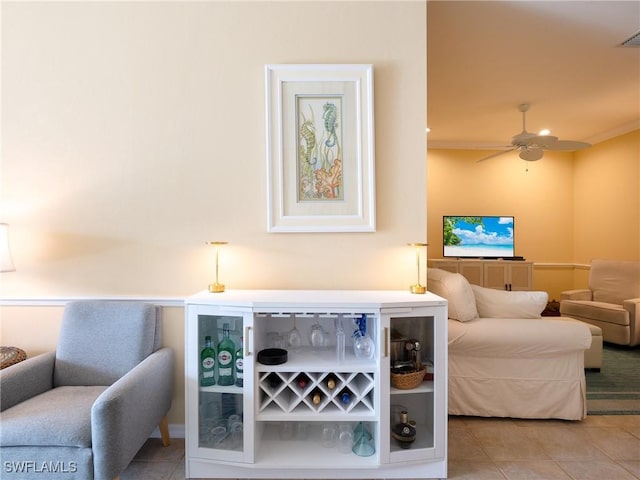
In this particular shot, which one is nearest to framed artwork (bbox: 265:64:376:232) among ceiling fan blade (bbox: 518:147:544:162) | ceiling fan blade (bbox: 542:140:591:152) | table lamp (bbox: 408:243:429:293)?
table lamp (bbox: 408:243:429:293)

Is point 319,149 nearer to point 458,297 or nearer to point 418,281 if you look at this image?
point 418,281

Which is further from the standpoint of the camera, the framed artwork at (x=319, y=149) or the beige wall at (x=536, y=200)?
the beige wall at (x=536, y=200)

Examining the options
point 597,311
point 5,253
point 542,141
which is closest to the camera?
point 5,253

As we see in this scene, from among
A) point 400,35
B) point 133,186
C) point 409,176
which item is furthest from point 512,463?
point 133,186

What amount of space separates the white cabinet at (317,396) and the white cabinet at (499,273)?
352cm

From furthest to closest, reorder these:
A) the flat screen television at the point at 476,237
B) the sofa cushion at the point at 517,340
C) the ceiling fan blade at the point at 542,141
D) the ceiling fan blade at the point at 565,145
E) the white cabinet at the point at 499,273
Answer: the flat screen television at the point at 476,237, the white cabinet at the point at 499,273, the ceiling fan blade at the point at 565,145, the ceiling fan blade at the point at 542,141, the sofa cushion at the point at 517,340

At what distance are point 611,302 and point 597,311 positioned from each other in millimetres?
412

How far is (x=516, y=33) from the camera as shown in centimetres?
272

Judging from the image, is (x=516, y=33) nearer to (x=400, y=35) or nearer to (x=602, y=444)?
(x=400, y=35)

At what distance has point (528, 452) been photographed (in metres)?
2.14

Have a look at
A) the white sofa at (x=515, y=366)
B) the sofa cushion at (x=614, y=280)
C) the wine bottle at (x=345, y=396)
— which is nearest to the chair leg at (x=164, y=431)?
the wine bottle at (x=345, y=396)

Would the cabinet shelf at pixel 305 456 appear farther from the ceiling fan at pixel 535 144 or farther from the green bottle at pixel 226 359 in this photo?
the ceiling fan at pixel 535 144

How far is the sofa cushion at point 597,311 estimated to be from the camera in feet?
13.7

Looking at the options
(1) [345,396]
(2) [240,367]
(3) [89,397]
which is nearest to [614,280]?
(1) [345,396]
